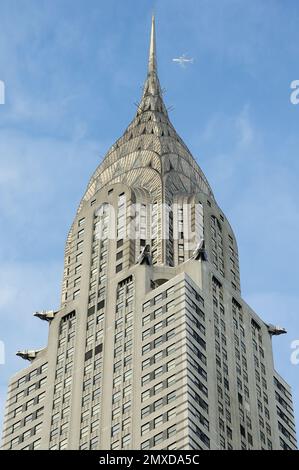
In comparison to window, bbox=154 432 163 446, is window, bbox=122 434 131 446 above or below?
above

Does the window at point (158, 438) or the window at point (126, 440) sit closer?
the window at point (158, 438)

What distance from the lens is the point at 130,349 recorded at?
199125mm

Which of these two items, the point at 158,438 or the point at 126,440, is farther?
the point at 126,440

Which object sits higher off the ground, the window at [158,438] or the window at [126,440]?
the window at [126,440]

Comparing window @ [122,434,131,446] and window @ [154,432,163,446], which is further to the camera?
window @ [122,434,131,446]

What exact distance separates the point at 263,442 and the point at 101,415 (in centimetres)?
2202

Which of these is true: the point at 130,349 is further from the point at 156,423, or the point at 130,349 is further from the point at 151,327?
the point at 156,423

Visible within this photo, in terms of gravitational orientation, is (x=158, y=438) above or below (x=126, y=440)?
below
